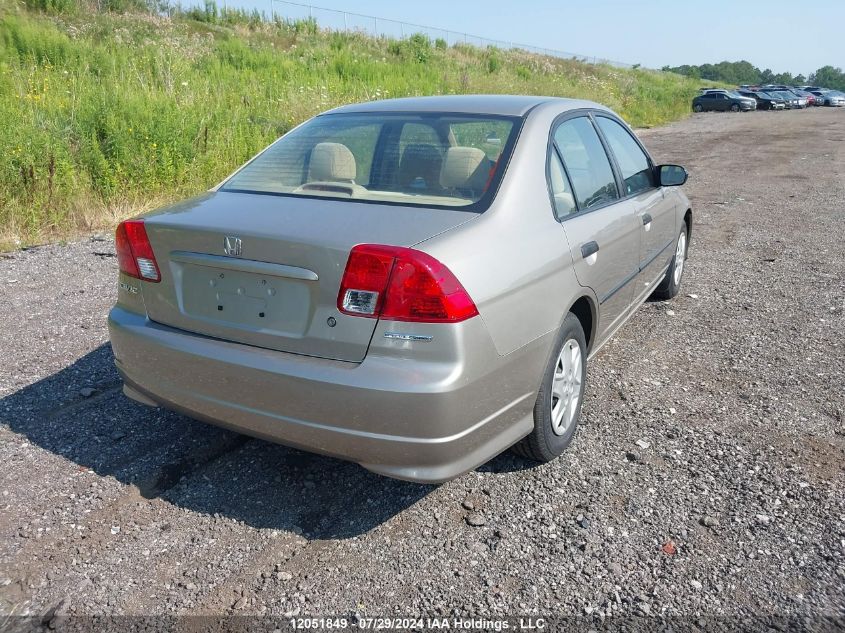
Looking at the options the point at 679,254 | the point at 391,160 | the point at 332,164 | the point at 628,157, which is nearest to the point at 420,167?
the point at 391,160

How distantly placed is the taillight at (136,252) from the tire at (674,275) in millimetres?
4145

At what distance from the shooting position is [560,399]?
3287 mm

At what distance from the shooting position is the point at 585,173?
Result: 3740 millimetres

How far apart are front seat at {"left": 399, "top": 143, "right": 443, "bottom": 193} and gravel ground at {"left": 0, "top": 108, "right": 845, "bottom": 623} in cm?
136

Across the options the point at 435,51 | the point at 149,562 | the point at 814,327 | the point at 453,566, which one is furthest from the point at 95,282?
the point at 435,51

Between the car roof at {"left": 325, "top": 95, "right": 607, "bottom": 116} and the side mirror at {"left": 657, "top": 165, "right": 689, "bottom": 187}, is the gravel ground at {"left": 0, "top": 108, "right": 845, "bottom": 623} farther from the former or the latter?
the car roof at {"left": 325, "top": 95, "right": 607, "bottom": 116}

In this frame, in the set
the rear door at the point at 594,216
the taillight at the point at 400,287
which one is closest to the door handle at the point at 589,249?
the rear door at the point at 594,216

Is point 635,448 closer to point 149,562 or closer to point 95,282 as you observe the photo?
point 149,562

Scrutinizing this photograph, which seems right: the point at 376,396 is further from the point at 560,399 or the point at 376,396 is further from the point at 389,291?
the point at 560,399

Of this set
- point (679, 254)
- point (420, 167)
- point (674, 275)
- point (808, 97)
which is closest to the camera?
point (420, 167)

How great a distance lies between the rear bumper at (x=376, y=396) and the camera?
2.45m

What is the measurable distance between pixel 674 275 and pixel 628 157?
1.67 meters

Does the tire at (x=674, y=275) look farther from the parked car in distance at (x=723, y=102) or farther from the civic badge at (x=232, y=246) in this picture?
the parked car in distance at (x=723, y=102)

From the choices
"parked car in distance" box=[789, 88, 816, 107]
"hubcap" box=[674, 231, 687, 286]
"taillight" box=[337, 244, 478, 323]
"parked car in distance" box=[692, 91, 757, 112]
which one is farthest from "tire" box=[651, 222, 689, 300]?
"parked car in distance" box=[789, 88, 816, 107]
